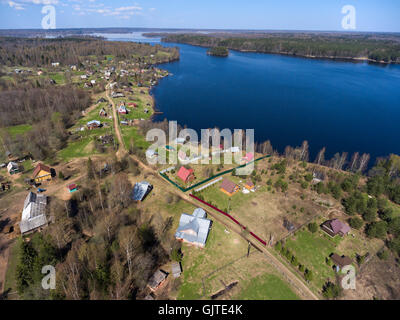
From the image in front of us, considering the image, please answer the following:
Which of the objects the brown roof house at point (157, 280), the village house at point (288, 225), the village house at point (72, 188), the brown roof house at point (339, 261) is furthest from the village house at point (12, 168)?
the brown roof house at point (339, 261)

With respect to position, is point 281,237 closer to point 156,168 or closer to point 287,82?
point 156,168

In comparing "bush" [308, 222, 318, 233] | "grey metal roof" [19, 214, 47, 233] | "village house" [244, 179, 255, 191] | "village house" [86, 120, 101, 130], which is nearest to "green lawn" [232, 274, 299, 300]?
"bush" [308, 222, 318, 233]

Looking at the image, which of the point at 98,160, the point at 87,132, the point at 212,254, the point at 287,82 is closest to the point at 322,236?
the point at 212,254

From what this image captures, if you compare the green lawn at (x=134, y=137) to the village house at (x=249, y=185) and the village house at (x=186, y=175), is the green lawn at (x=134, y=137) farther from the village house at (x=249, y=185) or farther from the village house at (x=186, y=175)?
the village house at (x=249, y=185)

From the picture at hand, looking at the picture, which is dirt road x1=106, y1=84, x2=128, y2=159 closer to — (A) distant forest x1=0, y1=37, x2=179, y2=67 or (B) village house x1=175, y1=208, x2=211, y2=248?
(B) village house x1=175, y1=208, x2=211, y2=248

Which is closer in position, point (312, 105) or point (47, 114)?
point (47, 114)

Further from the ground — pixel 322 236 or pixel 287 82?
pixel 287 82

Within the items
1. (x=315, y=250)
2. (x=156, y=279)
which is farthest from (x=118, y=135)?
(x=315, y=250)
